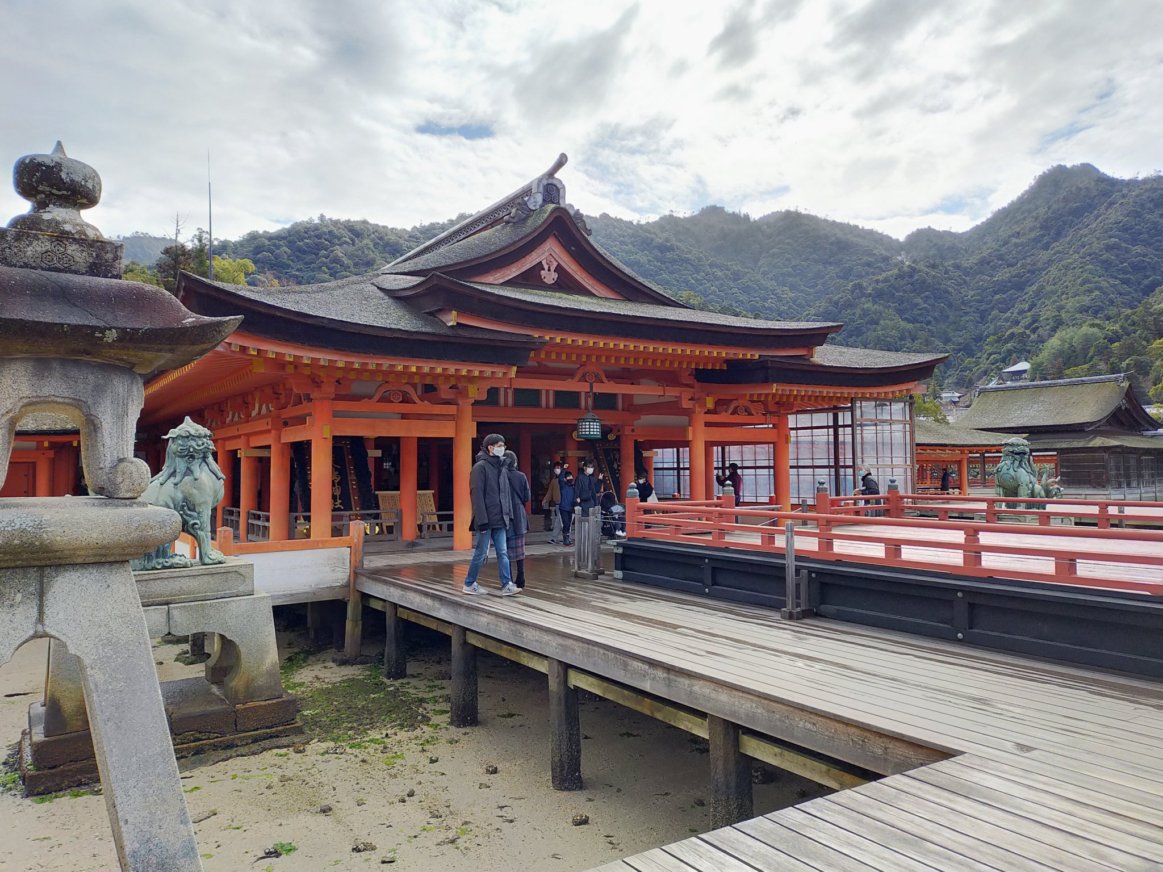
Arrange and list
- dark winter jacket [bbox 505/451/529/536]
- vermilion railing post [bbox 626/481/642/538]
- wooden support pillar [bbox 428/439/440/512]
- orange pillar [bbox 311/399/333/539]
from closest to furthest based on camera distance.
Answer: dark winter jacket [bbox 505/451/529/536], vermilion railing post [bbox 626/481/642/538], orange pillar [bbox 311/399/333/539], wooden support pillar [bbox 428/439/440/512]

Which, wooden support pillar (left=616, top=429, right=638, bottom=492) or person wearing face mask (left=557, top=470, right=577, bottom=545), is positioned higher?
wooden support pillar (left=616, top=429, right=638, bottom=492)

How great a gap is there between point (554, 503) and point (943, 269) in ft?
269

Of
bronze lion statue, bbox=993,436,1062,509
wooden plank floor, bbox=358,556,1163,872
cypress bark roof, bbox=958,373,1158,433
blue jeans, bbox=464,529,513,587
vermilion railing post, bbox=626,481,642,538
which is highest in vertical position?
cypress bark roof, bbox=958,373,1158,433

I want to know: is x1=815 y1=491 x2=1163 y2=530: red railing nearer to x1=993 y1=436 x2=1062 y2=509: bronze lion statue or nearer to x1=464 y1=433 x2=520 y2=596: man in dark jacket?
x1=993 y1=436 x2=1062 y2=509: bronze lion statue

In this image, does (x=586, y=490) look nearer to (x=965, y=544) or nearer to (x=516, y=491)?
(x=516, y=491)

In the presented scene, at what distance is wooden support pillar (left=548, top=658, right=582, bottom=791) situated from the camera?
714 centimetres

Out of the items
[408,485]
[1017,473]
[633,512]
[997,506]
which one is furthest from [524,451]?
[1017,473]

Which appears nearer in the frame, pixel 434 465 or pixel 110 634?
pixel 110 634

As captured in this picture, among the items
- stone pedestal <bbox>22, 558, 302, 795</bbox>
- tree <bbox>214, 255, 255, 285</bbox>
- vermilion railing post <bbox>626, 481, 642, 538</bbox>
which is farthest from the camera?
tree <bbox>214, 255, 255, 285</bbox>

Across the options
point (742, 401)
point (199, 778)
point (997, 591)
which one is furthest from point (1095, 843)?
point (742, 401)

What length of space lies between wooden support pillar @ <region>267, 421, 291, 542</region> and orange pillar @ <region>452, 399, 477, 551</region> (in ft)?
11.1

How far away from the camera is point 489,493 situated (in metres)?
8.78

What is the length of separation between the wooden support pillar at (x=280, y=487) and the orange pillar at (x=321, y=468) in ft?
7.26

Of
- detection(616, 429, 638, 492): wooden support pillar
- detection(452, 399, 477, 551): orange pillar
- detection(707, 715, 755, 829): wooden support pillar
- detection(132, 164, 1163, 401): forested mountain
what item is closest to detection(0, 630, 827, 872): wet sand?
detection(707, 715, 755, 829): wooden support pillar
